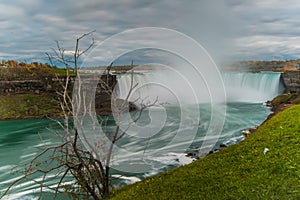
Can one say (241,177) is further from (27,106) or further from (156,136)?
(27,106)

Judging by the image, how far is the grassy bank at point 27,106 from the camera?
1443 inches

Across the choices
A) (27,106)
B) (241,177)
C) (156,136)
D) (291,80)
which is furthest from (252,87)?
(241,177)

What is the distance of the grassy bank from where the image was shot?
120 ft

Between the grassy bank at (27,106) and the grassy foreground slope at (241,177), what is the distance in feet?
97.5

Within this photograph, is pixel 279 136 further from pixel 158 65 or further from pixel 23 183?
pixel 23 183

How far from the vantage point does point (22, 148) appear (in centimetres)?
1912

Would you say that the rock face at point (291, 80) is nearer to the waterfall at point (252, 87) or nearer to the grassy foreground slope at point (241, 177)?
the waterfall at point (252, 87)

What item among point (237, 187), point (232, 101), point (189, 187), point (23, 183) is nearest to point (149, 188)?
point (189, 187)

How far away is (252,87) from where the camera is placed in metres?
43.1

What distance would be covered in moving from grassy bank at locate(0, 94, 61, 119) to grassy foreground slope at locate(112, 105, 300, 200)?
97.5 feet

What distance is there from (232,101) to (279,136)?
32.3 metres

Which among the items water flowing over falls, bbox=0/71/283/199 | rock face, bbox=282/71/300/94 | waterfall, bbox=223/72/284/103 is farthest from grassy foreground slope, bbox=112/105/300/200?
rock face, bbox=282/71/300/94

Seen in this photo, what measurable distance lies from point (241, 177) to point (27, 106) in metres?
40.0

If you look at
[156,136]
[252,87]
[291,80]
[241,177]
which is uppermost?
[291,80]
